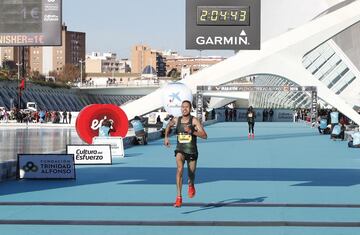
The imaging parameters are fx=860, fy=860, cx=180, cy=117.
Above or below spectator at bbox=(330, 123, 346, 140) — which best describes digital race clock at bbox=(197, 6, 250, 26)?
above

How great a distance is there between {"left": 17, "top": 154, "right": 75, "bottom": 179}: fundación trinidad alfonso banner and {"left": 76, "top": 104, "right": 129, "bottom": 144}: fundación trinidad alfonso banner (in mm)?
11427

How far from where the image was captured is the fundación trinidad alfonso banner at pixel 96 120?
29125 mm

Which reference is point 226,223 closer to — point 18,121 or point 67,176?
point 67,176

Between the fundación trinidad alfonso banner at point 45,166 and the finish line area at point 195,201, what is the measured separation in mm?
360

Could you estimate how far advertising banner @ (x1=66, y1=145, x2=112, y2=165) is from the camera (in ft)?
70.8

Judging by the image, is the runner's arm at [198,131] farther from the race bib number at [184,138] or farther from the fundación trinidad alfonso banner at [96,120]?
the fundación trinidad alfonso banner at [96,120]

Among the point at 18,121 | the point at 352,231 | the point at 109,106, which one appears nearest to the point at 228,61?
the point at 109,106

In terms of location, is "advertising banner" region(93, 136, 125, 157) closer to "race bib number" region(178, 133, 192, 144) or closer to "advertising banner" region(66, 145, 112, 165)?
"advertising banner" region(66, 145, 112, 165)

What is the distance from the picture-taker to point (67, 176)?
17.3m

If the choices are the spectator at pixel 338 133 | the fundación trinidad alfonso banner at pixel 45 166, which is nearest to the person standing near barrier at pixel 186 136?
the fundación trinidad alfonso banner at pixel 45 166

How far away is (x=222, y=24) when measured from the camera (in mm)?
19906

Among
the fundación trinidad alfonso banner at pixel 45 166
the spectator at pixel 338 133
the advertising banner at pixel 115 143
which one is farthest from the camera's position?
the spectator at pixel 338 133

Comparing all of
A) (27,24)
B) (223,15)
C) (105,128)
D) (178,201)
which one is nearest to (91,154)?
(223,15)

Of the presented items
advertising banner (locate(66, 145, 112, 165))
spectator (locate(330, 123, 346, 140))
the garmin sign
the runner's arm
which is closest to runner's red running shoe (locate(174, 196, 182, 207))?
the runner's arm
